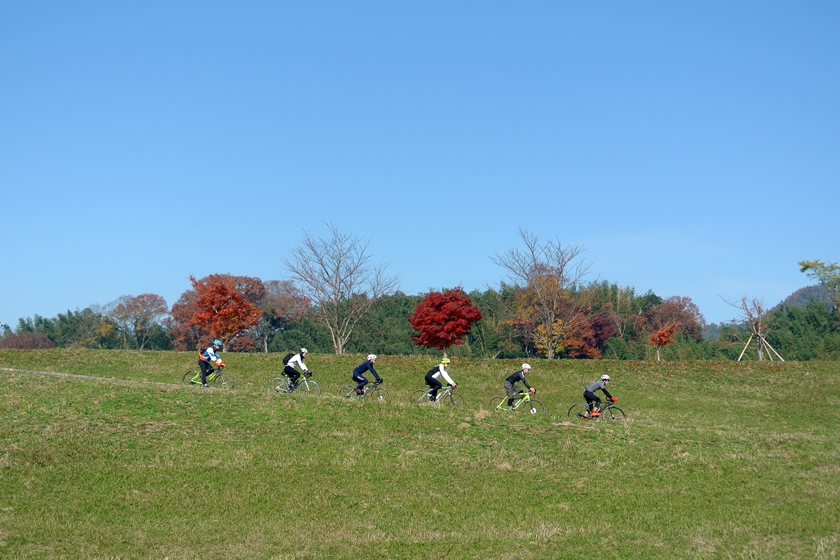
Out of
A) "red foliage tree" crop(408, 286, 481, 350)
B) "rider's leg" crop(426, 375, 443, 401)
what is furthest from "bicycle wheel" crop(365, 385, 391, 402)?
"red foliage tree" crop(408, 286, 481, 350)

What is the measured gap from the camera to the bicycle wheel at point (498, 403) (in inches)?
1096

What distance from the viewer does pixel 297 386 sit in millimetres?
29359

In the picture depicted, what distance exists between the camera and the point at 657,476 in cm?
1917

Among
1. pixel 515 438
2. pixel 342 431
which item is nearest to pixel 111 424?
pixel 342 431

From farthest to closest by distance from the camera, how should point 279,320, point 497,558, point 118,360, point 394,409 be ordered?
point 279,320
point 118,360
point 394,409
point 497,558

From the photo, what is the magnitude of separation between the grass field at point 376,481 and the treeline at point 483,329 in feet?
159

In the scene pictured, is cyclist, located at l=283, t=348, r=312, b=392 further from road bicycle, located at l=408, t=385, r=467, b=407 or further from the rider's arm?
road bicycle, located at l=408, t=385, r=467, b=407

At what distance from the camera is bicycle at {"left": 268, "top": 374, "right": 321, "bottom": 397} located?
29125 millimetres

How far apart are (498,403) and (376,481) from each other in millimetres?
10804

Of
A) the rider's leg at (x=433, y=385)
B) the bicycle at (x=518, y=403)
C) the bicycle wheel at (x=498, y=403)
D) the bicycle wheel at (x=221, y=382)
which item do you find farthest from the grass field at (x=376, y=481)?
the bicycle wheel at (x=221, y=382)

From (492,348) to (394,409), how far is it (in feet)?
224

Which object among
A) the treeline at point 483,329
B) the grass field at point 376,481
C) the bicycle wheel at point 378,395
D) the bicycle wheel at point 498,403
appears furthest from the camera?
the treeline at point 483,329

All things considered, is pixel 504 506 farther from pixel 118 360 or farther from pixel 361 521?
pixel 118 360

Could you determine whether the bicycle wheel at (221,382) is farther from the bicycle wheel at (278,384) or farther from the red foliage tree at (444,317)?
the red foliage tree at (444,317)
